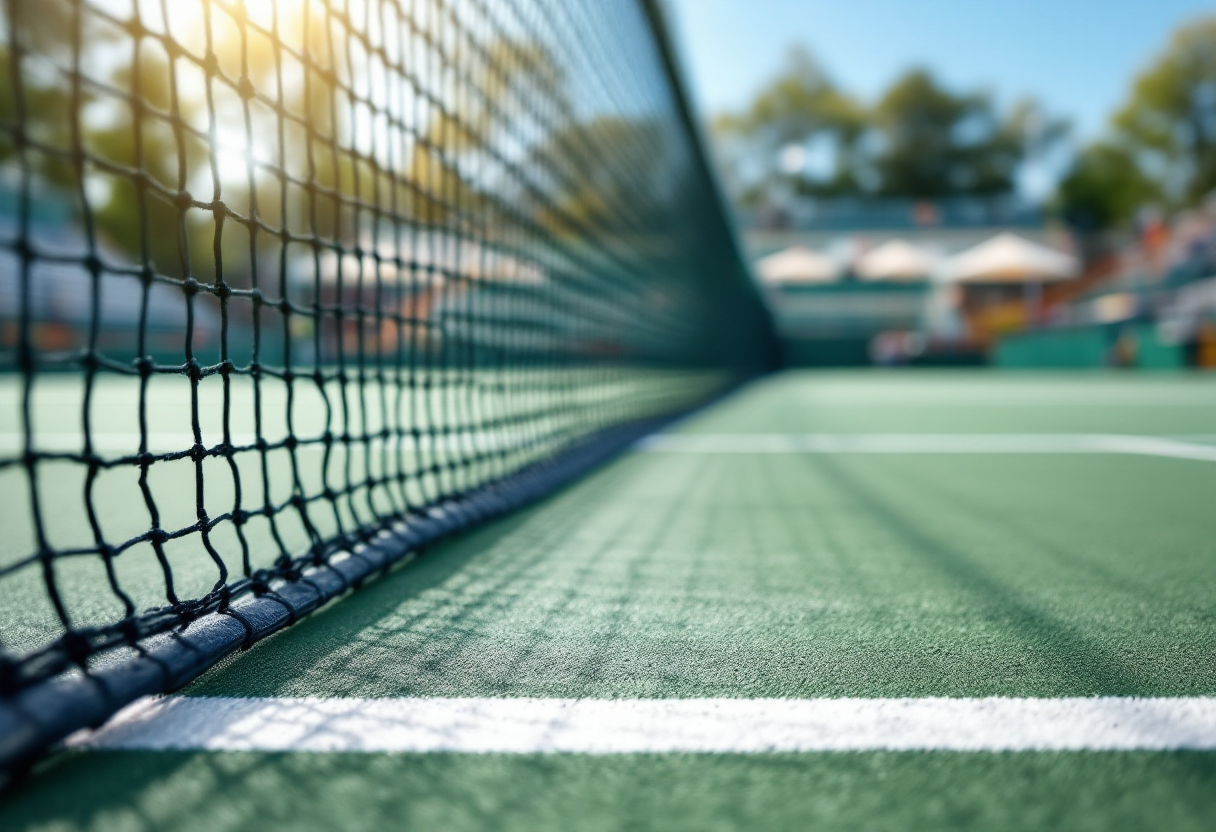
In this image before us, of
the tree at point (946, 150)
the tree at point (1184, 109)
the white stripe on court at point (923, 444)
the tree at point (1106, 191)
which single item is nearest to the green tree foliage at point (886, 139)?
the tree at point (946, 150)

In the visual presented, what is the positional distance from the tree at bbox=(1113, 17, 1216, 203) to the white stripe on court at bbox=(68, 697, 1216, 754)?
111 feet

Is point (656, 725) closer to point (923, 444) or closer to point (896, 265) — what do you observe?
point (923, 444)

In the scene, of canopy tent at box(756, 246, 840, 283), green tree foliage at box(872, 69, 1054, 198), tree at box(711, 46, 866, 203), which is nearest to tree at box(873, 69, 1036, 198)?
green tree foliage at box(872, 69, 1054, 198)

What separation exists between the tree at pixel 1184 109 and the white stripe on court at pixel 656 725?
→ 111 feet

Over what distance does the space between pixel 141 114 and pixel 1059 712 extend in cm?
100

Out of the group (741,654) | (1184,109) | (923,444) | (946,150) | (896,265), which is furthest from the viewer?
(946,150)

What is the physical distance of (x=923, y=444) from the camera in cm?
321

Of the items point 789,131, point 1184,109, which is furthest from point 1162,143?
point 789,131

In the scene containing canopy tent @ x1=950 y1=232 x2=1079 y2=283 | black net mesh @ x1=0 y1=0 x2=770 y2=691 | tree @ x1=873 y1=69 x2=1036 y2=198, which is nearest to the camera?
black net mesh @ x1=0 y1=0 x2=770 y2=691

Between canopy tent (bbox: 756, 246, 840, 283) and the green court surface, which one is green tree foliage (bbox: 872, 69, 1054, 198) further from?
the green court surface

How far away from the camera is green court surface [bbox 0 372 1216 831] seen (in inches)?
24.1

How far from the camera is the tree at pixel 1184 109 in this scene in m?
29.0

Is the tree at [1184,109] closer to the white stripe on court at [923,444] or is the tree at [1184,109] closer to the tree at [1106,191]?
the tree at [1106,191]

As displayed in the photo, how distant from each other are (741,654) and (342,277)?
861 millimetres
